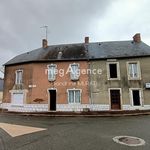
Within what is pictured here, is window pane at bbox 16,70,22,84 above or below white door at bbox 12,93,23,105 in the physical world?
above

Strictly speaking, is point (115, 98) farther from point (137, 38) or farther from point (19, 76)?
point (19, 76)

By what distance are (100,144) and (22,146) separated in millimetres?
2654

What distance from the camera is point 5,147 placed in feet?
18.2

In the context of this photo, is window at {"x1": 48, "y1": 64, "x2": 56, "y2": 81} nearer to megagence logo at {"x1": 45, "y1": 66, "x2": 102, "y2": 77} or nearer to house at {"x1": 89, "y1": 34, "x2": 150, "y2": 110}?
megagence logo at {"x1": 45, "y1": 66, "x2": 102, "y2": 77}

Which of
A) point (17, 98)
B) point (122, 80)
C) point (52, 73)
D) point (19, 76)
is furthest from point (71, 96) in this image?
point (19, 76)

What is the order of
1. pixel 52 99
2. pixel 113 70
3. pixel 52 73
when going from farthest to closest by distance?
1. pixel 52 99
2. pixel 52 73
3. pixel 113 70

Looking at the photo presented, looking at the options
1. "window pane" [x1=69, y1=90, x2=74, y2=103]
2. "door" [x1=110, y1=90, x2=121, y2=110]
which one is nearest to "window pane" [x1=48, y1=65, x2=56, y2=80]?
"window pane" [x1=69, y1=90, x2=74, y2=103]

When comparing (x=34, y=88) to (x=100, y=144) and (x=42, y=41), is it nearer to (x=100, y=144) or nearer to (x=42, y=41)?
(x=42, y=41)

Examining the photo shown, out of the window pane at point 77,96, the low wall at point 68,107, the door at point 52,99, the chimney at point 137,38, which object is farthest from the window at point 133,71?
the door at point 52,99

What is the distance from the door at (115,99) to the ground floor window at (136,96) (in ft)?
4.21

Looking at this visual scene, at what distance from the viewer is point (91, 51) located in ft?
60.8

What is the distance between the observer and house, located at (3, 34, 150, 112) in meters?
16.0

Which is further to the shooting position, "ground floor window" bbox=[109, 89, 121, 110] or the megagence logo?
the megagence logo

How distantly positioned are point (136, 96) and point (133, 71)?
2.46 metres
